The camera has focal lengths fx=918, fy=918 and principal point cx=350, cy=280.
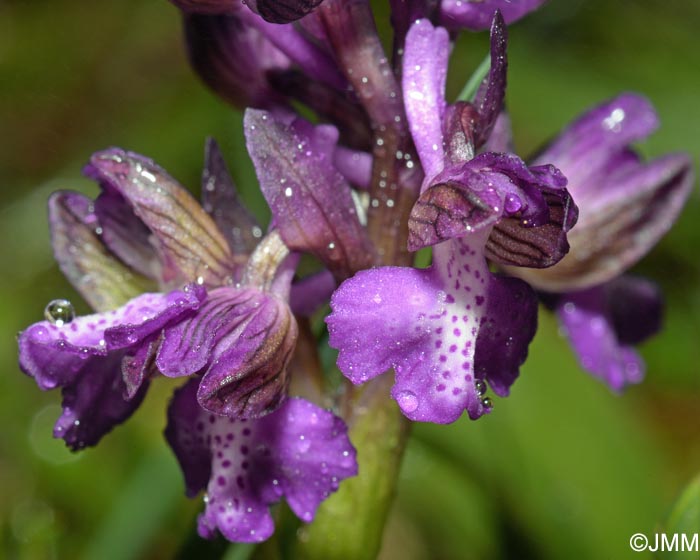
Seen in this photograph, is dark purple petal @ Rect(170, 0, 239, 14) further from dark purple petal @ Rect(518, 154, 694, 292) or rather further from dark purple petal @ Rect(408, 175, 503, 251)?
dark purple petal @ Rect(518, 154, 694, 292)

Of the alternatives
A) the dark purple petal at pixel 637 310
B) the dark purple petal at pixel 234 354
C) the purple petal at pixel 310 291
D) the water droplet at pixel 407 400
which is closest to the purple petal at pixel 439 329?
the water droplet at pixel 407 400

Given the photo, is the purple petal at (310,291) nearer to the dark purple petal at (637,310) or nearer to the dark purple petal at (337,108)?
the dark purple petal at (337,108)

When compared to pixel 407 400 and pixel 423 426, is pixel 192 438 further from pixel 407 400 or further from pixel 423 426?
pixel 423 426

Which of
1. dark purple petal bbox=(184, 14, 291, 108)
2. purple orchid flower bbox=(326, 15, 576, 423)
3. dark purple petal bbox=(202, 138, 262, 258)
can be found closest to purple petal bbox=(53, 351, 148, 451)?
dark purple petal bbox=(202, 138, 262, 258)

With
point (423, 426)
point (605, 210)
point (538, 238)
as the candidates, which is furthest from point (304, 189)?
point (423, 426)

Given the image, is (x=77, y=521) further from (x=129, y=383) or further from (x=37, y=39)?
(x=37, y=39)
